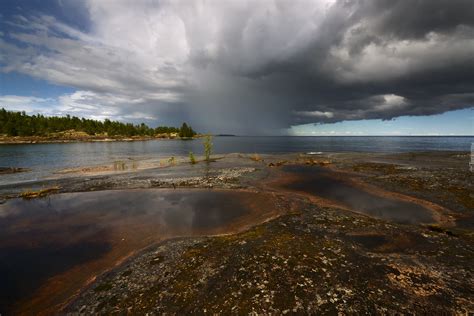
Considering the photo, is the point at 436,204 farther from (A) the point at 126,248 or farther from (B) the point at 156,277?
(A) the point at 126,248

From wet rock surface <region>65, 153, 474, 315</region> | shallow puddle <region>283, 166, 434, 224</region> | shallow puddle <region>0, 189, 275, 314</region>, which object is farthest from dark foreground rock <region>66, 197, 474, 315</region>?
shallow puddle <region>283, 166, 434, 224</region>

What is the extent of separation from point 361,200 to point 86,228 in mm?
28430

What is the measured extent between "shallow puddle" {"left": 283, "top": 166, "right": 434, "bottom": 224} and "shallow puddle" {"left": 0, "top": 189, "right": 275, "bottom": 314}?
8.73m

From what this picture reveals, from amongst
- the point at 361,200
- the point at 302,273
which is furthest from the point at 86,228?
the point at 361,200

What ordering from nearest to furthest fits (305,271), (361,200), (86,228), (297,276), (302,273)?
1. (297,276)
2. (302,273)
3. (305,271)
4. (86,228)
5. (361,200)

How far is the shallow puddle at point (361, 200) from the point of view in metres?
20.1

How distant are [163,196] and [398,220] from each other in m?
25.0

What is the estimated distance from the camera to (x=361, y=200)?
25.6 meters

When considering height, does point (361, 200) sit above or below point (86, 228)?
above

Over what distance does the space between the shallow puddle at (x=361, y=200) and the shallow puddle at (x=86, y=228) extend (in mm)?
8734

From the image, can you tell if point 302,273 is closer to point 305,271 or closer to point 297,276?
point 305,271

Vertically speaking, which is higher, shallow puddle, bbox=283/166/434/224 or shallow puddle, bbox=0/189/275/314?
shallow puddle, bbox=283/166/434/224

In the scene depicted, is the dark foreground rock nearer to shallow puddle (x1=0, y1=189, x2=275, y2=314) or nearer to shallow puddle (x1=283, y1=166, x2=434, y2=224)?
shallow puddle (x1=0, y1=189, x2=275, y2=314)

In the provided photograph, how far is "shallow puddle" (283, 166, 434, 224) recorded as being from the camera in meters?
20.1
